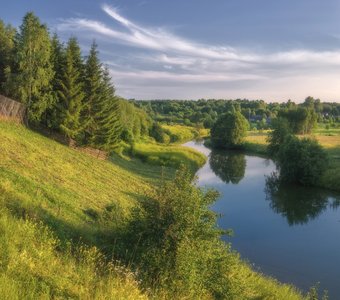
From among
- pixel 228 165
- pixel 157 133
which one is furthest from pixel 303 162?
pixel 157 133

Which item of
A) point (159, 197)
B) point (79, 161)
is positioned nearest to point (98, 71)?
point (79, 161)

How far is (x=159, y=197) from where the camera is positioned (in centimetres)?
1124

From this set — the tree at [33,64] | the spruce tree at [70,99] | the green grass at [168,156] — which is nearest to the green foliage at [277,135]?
the green grass at [168,156]

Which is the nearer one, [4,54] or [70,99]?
[70,99]

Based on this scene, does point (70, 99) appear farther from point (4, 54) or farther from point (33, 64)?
point (4, 54)

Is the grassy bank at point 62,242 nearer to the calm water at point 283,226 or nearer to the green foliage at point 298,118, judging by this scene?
the calm water at point 283,226

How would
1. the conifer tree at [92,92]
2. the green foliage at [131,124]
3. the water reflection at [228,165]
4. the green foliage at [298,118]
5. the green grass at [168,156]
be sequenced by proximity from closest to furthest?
the conifer tree at [92,92], the green grass at [168,156], the water reflection at [228,165], the green foliage at [131,124], the green foliage at [298,118]

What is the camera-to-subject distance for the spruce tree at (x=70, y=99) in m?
38.5

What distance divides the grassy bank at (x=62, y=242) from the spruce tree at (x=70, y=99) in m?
9.64

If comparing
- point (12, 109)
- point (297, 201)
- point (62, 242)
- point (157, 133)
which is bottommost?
point (297, 201)

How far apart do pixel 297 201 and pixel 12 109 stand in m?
33.2

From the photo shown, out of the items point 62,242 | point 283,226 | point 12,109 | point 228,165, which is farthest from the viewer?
point 228,165

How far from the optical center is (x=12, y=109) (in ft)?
116

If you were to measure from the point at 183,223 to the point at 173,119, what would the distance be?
163 metres
